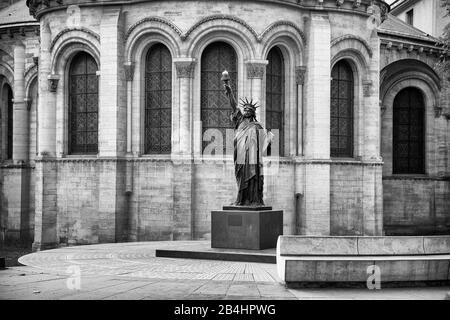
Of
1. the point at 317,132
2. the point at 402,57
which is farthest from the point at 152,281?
the point at 402,57

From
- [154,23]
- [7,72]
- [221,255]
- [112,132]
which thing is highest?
[154,23]

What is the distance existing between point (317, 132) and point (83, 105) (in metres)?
8.91

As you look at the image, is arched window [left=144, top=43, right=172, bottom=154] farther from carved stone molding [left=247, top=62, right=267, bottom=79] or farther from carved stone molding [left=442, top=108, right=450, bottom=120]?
carved stone molding [left=442, top=108, right=450, bottom=120]

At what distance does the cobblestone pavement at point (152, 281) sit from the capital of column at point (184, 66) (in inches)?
343

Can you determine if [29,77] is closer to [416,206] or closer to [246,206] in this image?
[246,206]

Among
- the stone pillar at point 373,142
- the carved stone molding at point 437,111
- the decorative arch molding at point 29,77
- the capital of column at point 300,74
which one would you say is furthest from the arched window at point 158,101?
the carved stone molding at point 437,111

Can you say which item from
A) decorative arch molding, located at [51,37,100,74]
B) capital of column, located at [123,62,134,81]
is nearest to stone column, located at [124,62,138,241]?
capital of column, located at [123,62,134,81]

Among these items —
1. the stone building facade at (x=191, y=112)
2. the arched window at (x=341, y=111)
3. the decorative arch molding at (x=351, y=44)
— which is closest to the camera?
the stone building facade at (x=191, y=112)

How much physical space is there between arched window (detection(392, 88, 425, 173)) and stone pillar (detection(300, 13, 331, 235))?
8.24 meters

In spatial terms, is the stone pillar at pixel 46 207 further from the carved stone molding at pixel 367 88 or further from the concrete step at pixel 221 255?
the carved stone molding at pixel 367 88

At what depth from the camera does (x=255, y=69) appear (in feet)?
84.6

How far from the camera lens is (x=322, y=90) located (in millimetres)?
27172

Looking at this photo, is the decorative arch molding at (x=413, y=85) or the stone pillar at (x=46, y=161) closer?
the stone pillar at (x=46, y=161)

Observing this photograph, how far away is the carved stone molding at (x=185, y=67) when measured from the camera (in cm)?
2552
